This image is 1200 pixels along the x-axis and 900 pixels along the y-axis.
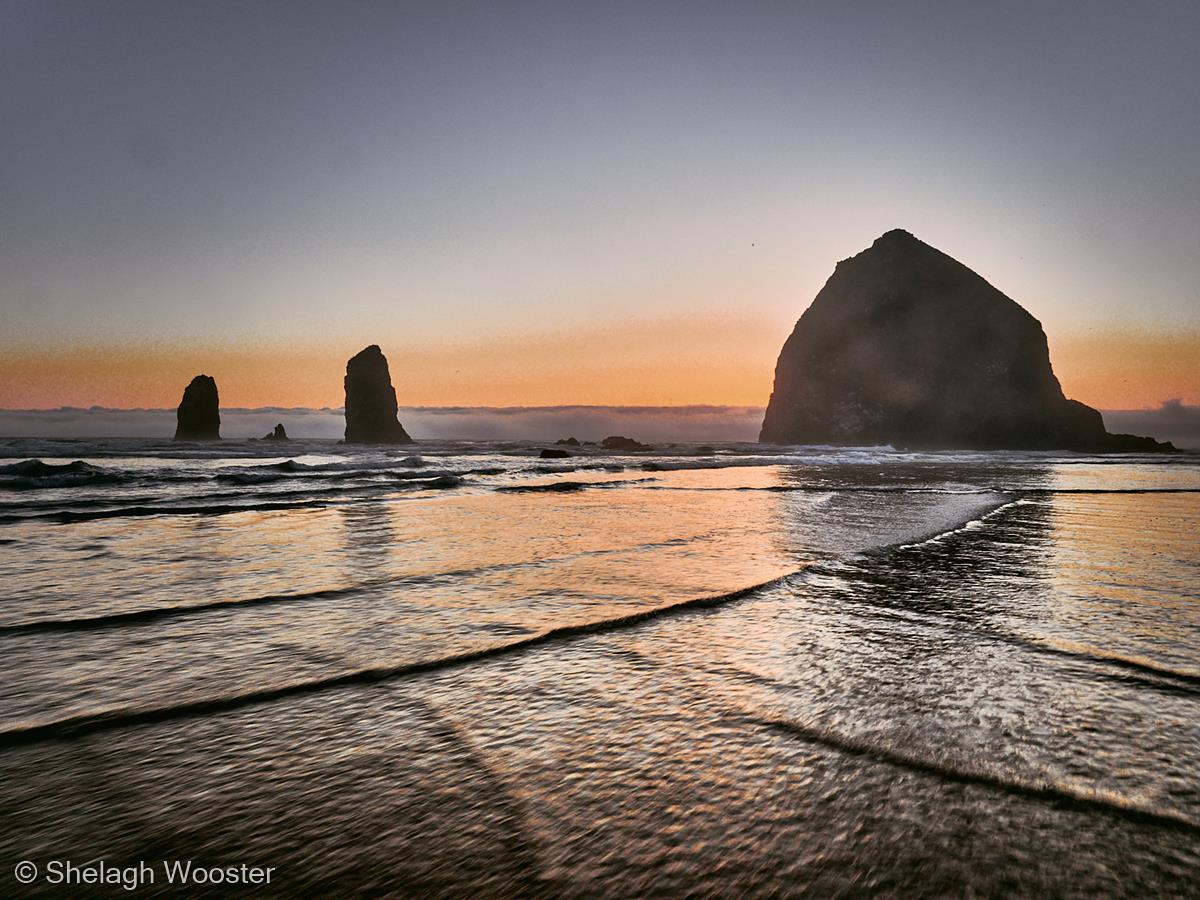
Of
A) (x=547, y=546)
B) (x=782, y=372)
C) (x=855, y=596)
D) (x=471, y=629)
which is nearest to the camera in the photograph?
(x=471, y=629)

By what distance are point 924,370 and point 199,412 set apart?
131992mm

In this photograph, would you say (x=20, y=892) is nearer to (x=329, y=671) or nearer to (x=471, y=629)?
(x=329, y=671)

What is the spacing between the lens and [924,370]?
335 ft

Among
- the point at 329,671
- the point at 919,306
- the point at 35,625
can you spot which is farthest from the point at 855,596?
the point at 919,306

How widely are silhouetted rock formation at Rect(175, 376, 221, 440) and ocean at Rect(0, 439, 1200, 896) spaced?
13294 centimetres

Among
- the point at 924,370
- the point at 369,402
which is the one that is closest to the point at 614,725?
the point at 924,370

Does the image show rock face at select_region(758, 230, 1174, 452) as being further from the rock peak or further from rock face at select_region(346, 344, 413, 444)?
rock face at select_region(346, 344, 413, 444)

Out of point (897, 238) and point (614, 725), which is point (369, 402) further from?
point (614, 725)

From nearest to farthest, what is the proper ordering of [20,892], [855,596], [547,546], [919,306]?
[20,892]
[855,596]
[547,546]
[919,306]

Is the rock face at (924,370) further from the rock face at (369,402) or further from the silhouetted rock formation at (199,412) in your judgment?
the silhouetted rock formation at (199,412)

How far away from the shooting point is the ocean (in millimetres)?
989

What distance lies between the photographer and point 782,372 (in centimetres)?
11612

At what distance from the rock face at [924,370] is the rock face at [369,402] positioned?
76.9 meters

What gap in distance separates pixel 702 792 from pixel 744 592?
1822 millimetres
